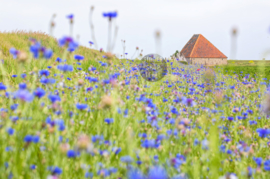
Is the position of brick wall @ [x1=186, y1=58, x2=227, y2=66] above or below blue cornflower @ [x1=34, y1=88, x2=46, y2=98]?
above

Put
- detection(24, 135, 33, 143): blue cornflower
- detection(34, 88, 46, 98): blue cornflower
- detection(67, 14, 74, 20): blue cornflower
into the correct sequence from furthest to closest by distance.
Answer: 1. detection(67, 14, 74, 20): blue cornflower
2. detection(34, 88, 46, 98): blue cornflower
3. detection(24, 135, 33, 143): blue cornflower

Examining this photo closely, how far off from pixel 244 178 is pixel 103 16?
7.84ft

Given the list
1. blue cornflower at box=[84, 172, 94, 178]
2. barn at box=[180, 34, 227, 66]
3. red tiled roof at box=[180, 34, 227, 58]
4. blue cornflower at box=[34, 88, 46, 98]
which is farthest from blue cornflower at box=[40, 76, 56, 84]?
red tiled roof at box=[180, 34, 227, 58]

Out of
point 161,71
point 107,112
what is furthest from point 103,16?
point 161,71

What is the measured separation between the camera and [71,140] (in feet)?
7.29

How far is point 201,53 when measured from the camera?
97.2 feet

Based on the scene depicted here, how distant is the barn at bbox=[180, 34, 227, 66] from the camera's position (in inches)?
1147

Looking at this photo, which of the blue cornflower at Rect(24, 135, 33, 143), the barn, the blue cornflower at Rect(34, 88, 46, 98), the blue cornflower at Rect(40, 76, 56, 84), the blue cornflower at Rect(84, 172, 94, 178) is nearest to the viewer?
the blue cornflower at Rect(24, 135, 33, 143)

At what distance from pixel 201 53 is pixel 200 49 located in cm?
83

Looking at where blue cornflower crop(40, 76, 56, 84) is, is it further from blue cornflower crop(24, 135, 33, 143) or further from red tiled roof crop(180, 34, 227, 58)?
red tiled roof crop(180, 34, 227, 58)

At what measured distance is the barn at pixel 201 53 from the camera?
2912cm

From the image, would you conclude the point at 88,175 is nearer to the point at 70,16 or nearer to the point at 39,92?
Result: the point at 39,92

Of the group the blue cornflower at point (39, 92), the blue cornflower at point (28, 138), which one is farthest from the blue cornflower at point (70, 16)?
the blue cornflower at point (28, 138)

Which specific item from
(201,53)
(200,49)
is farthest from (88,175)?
(200,49)
